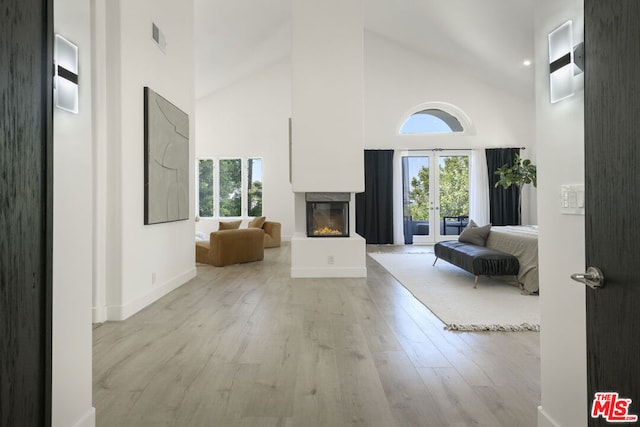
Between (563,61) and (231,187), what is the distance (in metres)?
9.12

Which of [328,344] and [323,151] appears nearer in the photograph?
[328,344]

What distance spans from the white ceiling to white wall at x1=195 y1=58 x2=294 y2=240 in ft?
1.23

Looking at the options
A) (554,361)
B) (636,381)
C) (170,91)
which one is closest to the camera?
(636,381)

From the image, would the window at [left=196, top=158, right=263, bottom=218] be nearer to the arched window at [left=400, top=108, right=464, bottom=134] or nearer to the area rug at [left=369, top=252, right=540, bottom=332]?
the arched window at [left=400, top=108, right=464, bottom=134]

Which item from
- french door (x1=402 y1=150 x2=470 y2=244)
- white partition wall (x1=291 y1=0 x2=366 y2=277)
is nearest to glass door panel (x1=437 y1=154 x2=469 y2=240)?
french door (x1=402 y1=150 x2=470 y2=244)

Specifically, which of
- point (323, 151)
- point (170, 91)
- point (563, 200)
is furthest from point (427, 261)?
point (563, 200)

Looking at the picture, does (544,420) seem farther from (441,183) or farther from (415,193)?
(441,183)

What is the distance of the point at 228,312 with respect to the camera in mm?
3504

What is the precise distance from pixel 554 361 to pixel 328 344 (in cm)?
149

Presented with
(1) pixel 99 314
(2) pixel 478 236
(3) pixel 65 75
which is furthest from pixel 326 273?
(3) pixel 65 75

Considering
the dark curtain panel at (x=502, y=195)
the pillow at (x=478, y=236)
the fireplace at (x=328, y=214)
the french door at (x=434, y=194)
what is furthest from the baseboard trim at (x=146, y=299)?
the dark curtain panel at (x=502, y=195)

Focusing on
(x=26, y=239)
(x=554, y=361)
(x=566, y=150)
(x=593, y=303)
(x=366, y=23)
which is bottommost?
(x=554, y=361)

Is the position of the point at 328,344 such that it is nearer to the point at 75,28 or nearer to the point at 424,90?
the point at 75,28

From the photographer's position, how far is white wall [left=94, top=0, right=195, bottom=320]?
326 centimetres
